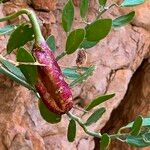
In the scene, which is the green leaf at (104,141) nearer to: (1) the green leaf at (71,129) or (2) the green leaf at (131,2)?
(1) the green leaf at (71,129)

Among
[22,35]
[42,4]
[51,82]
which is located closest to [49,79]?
[51,82]

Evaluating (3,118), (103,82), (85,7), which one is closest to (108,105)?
(103,82)

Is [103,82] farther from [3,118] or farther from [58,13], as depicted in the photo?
[3,118]

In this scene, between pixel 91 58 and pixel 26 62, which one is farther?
pixel 91 58

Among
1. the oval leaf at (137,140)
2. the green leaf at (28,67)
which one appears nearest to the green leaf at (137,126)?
the oval leaf at (137,140)

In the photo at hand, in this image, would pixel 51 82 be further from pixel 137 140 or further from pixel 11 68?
pixel 137 140
